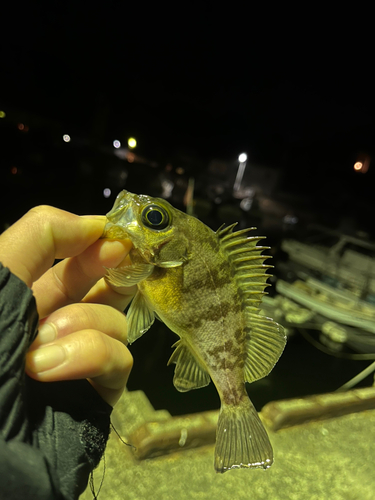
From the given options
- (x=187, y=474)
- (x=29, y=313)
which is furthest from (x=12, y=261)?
(x=187, y=474)

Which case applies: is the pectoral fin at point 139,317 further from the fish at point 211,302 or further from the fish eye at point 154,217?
the fish eye at point 154,217

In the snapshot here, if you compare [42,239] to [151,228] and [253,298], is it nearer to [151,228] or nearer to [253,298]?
[151,228]

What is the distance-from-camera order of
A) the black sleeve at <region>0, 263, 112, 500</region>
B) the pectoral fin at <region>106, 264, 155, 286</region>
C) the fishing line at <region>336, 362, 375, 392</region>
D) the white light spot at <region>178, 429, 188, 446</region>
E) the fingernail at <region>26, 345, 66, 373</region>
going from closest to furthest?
the black sleeve at <region>0, 263, 112, 500</region>
the fingernail at <region>26, 345, 66, 373</region>
the pectoral fin at <region>106, 264, 155, 286</region>
the white light spot at <region>178, 429, 188, 446</region>
the fishing line at <region>336, 362, 375, 392</region>

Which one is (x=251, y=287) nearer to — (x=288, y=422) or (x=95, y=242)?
(x=95, y=242)

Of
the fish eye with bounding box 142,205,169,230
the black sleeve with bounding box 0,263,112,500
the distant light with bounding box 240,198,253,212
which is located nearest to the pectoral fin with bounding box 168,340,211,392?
the black sleeve with bounding box 0,263,112,500

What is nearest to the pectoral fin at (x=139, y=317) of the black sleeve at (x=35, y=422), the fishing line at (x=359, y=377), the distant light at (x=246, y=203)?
the black sleeve at (x=35, y=422)

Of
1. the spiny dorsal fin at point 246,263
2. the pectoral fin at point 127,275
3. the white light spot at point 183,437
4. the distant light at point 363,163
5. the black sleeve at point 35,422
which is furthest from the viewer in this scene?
the distant light at point 363,163

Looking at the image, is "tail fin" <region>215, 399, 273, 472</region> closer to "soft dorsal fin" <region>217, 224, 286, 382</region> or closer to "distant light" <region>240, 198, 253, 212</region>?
"soft dorsal fin" <region>217, 224, 286, 382</region>
